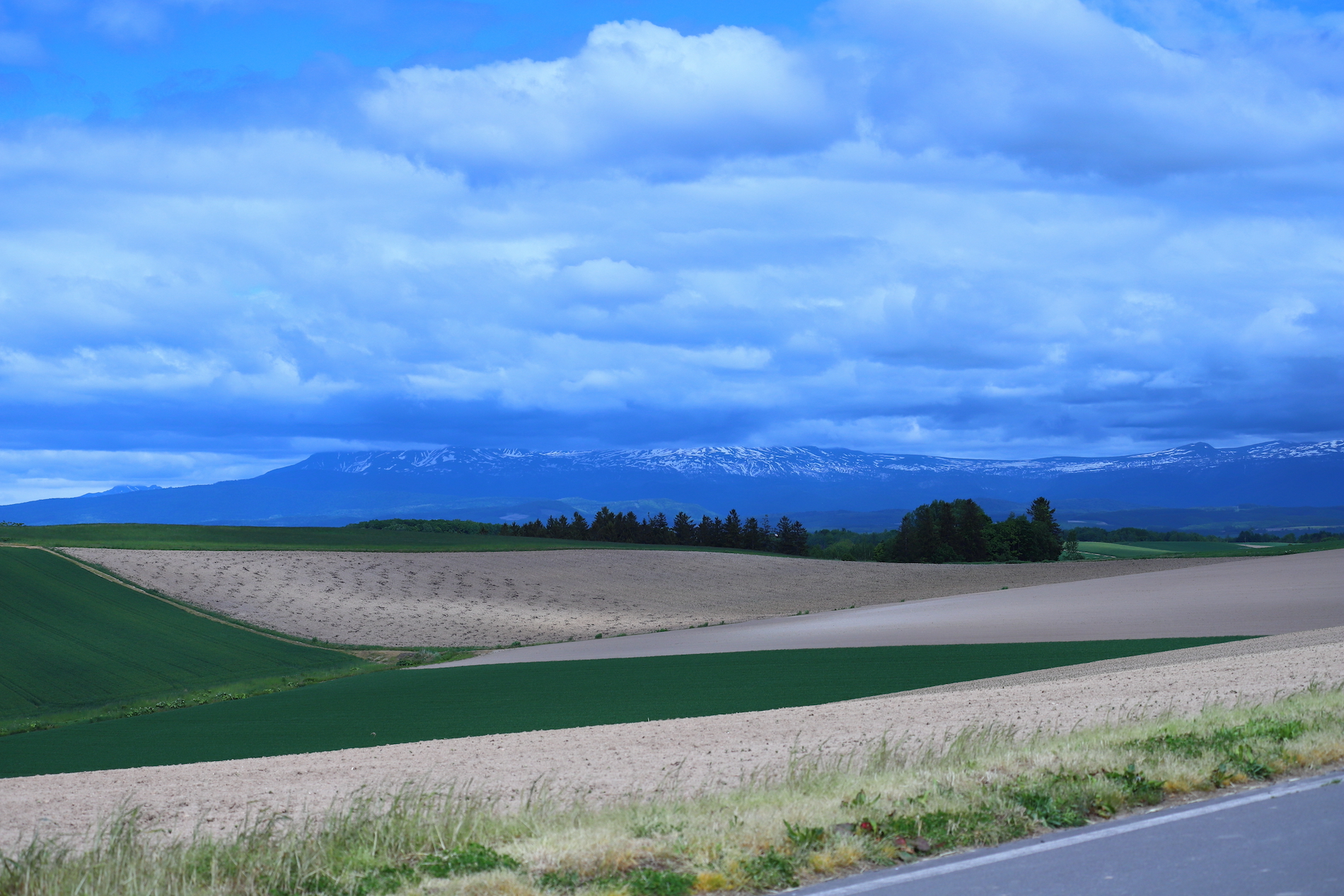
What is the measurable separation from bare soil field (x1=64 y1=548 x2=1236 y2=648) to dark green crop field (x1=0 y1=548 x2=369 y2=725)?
11.6 ft

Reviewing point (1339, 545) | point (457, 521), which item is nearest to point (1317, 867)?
point (1339, 545)

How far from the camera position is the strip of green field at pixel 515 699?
63.9 ft

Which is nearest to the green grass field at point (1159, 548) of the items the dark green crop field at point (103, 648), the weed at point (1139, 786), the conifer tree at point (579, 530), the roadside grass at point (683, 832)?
the conifer tree at point (579, 530)

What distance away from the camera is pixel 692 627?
1854 inches

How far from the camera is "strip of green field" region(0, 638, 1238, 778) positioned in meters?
19.5

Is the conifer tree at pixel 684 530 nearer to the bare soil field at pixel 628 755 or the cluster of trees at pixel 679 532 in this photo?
the cluster of trees at pixel 679 532

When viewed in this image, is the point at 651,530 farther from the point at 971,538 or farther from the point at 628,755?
the point at 628,755

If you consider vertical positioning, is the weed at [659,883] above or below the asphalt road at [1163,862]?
below

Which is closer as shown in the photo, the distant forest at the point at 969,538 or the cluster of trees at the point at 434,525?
the distant forest at the point at 969,538

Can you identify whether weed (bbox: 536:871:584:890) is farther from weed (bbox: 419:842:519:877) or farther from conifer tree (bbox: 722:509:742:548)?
conifer tree (bbox: 722:509:742:548)

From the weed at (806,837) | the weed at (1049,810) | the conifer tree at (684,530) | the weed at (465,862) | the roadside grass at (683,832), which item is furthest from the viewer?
the conifer tree at (684,530)

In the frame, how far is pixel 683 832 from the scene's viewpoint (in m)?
7.85

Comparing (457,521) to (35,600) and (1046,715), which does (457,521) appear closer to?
(35,600)

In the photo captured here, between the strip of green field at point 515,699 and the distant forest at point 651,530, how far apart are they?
265 feet
